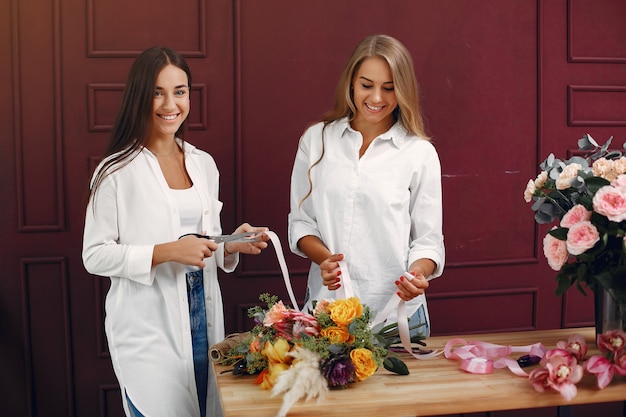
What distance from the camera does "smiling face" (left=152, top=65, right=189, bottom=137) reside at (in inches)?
88.6

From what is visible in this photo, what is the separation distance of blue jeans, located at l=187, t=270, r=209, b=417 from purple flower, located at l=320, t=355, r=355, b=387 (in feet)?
2.16

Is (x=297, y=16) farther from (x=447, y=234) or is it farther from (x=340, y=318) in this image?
(x=340, y=318)

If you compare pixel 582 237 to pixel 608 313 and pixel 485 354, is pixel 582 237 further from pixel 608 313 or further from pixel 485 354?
pixel 485 354

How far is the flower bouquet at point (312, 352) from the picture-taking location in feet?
5.64

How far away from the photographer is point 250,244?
7.79 feet

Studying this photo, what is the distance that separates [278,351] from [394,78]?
962mm

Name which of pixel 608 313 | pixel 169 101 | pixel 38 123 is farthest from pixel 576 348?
pixel 38 123

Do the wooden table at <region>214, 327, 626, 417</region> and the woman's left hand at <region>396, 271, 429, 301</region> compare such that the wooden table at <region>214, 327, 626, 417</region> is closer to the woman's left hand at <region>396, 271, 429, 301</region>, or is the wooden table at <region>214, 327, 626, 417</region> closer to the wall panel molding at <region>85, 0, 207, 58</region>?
the woman's left hand at <region>396, 271, 429, 301</region>

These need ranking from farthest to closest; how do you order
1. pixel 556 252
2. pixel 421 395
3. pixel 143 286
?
1. pixel 143 286
2. pixel 556 252
3. pixel 421 395

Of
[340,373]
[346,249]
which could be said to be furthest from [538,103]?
[340,373]

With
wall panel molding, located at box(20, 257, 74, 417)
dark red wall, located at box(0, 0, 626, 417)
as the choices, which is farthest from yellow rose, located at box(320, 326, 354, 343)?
wall panel molding, located at box(20, 257, 74, 417)

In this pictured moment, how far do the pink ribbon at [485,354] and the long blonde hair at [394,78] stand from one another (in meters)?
0.71

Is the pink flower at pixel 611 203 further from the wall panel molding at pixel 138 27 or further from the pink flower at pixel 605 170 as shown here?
the wall panel molding at pixel 138 27

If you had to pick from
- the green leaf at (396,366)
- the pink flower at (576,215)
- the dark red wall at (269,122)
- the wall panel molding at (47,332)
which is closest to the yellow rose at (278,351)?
the green leaf at (396,366)
